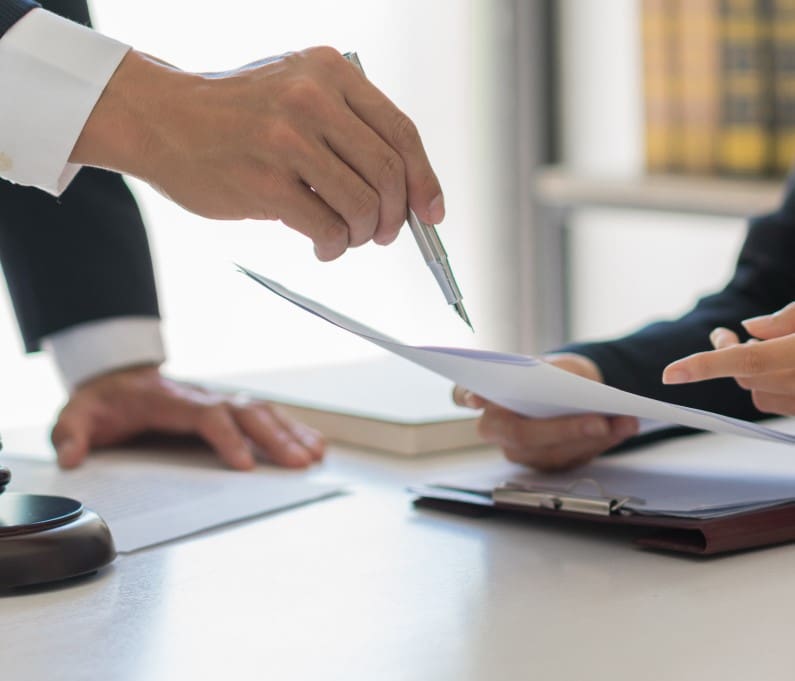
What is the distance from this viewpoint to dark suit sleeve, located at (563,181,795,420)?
1.21 meters

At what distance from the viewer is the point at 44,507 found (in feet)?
2.83

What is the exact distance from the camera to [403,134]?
856 mm

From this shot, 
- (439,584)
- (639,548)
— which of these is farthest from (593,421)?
(439,584)

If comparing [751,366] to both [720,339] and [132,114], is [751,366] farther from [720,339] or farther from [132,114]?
[132,114]

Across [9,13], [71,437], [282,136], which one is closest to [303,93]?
[282,136]

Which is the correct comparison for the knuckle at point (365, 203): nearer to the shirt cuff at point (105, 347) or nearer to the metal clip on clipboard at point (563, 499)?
the metal clip on clipboard at point (563, 499)

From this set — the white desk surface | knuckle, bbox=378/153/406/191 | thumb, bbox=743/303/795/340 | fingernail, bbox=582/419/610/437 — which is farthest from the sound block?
thumb, bbox=743/303/795/340

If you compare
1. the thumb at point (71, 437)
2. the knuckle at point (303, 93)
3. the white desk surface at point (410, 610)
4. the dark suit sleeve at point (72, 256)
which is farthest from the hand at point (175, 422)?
the knuckle at point (303, 93)

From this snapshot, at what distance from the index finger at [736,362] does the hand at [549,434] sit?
160 millimetres

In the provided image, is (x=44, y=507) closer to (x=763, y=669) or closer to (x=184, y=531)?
(x=184, y=531)

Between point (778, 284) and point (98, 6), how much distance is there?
2.25 metres

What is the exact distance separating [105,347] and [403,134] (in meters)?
0.66

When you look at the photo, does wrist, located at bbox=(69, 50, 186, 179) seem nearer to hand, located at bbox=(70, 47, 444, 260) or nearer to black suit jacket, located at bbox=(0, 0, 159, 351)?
hand, located at bbox=(70, 47, 444, 260)

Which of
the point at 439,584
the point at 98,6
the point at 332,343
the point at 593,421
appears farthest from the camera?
the point at 332,343
